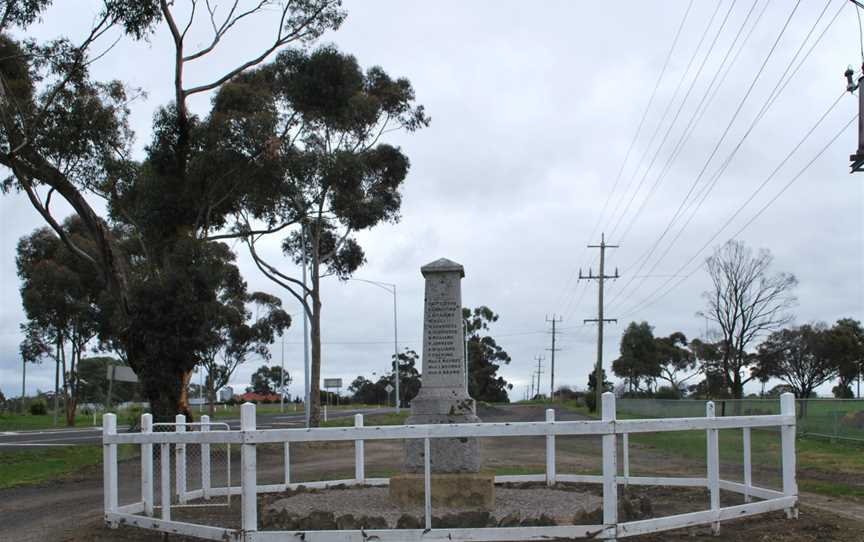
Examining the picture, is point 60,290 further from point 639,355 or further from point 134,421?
point 639,355

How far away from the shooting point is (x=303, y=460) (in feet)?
76.3

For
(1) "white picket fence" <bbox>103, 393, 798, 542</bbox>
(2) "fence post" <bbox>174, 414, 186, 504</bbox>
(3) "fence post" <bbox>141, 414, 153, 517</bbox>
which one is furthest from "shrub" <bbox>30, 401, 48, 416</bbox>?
(1) "white picket fence" <bbox>103, 393, 798, 542</bbox>

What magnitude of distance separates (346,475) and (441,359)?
663cm

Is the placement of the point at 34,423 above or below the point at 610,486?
below

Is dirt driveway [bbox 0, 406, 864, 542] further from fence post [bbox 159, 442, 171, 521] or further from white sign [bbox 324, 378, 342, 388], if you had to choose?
white sign [bbox 324, 378, 342, 388]

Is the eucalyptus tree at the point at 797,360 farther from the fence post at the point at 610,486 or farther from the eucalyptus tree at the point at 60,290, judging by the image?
the fence post at the point at 610,486

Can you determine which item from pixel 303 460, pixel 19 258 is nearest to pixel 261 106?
pixel 303 460

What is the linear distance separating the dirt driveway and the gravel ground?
2.83 feet

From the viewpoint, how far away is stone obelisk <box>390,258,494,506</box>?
973cm

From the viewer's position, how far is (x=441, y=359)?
11.1 meters

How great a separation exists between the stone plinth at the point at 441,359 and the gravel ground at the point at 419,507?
2.87ft

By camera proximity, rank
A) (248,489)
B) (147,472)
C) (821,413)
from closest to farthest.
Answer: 1. (248,489)
2. (147,472)
3. (821,413)

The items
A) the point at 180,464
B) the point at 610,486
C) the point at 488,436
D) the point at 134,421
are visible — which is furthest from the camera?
the point at 134,421

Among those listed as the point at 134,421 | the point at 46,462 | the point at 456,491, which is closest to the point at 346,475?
the point at 456,491
